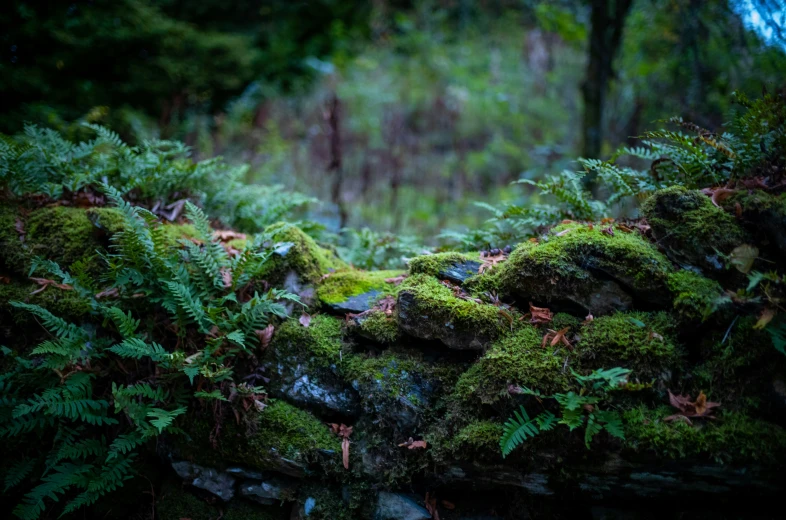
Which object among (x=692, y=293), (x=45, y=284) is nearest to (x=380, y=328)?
(x=692, y=293)

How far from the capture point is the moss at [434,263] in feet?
10.8

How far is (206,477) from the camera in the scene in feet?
10.1

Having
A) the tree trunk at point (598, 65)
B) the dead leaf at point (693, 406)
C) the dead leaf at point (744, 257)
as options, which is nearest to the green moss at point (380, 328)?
the dead leaf at point (693, 406)

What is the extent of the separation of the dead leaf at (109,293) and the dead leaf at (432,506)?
2583 mm

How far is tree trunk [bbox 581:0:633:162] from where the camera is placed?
614 cm

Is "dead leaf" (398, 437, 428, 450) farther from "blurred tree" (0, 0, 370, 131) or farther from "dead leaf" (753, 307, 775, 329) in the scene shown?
"blurred tree" (0, 0, 370, 131)

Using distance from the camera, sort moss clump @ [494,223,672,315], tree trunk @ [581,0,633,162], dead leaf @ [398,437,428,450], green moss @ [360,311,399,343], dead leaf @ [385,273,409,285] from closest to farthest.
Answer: dead leaf @ [398,437,428,450] < moss clump @ [494,223,672,315] < green moss @ [360,311,399,343] < dead leaf @ [385,273,409,285] < tree trunk @ [581,0,633,162]

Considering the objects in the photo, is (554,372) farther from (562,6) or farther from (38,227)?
(562,6)

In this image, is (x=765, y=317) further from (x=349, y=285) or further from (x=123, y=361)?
(x=123, y=361)

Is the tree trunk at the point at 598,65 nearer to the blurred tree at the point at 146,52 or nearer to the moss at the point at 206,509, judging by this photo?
the moss at the point at 206,509

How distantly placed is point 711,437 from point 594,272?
109 cm

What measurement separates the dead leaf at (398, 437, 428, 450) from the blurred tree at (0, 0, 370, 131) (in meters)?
6.16

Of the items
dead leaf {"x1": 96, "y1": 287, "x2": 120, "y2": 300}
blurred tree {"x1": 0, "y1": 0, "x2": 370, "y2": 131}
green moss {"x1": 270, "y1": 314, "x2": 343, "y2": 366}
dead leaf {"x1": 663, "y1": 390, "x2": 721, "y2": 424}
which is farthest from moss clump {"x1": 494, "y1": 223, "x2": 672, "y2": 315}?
blurred tree {"x1": 0, "y1": 0, "x2": 370, "y2": 131}

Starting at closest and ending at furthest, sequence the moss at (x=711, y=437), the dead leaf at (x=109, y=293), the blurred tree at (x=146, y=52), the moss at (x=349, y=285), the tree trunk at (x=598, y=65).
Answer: the moss at (x=711, y=437) < the dead leaf at (x=109, y=293) < the moss at (x=349, y=285) < the blurred tree at (x=146, y=52) < the tree trunk at (x=598, y=65)
